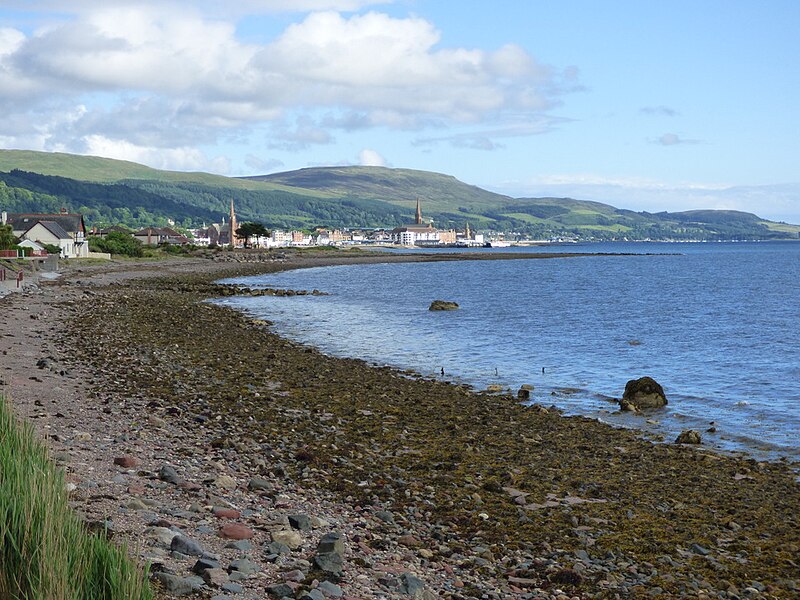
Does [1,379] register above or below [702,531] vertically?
above

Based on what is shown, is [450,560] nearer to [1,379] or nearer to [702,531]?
[702,531]

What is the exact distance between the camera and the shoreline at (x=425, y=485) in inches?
418

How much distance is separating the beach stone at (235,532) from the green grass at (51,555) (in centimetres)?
301

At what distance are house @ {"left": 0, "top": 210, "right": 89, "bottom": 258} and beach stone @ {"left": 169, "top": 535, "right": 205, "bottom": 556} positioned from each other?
11937 centimetres

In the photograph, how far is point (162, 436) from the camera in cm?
1647

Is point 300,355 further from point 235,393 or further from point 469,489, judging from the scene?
point 469,489

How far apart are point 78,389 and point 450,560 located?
13763 mm

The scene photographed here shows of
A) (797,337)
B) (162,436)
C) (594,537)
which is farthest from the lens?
(797,337)

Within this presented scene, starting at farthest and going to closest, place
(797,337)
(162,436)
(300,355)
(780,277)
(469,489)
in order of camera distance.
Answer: (780,277) → (797,337) → (300,355) → (162,436) → (469,489)

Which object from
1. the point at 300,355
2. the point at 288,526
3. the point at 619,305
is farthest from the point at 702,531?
the point at 619,305

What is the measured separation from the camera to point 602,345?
42.5m

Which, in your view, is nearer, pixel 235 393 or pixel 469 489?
pixel 469 489

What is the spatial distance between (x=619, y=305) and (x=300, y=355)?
148 ft

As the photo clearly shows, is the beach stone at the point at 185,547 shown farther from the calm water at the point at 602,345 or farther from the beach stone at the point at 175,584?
the calm water at the point at 602,345
